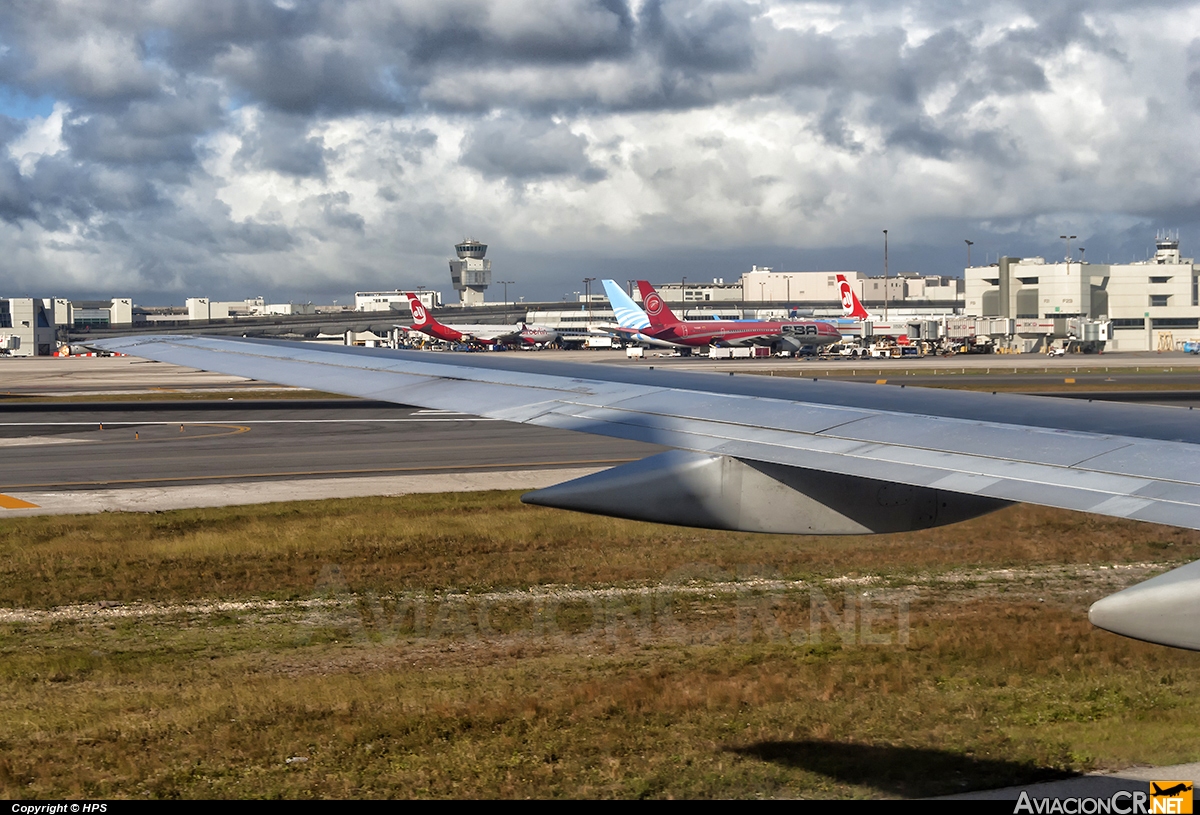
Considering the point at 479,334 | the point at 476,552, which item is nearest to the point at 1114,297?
the point at 479,334

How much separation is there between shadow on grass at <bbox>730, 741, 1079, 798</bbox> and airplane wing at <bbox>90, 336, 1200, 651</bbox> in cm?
201

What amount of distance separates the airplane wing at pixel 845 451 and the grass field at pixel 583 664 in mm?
2194

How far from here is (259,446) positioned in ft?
119

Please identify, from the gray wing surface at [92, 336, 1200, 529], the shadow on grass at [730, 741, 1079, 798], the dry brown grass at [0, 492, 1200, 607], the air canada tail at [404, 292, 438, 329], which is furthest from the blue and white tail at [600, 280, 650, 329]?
the shadow on grass at [730, 741, 1079, 798]

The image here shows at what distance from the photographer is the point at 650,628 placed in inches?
520

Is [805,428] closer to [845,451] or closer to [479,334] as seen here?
[845,451]

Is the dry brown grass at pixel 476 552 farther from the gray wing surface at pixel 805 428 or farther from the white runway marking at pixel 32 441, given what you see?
the white runway marking at pixel 32 441

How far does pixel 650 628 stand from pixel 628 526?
592cm

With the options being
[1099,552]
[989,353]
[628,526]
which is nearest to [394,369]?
[628,526]

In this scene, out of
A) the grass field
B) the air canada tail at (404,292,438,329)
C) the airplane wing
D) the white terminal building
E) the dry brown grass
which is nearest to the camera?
the airplane wing

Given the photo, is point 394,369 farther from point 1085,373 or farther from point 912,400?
point 1085,373

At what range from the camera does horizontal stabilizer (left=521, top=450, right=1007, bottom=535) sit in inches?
316

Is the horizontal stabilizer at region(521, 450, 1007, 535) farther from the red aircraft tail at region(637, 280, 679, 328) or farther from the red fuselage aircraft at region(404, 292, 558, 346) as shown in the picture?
the red fuselage aircraft at region(404, 292, 558, 346)

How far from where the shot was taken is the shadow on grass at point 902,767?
26.7 feet
